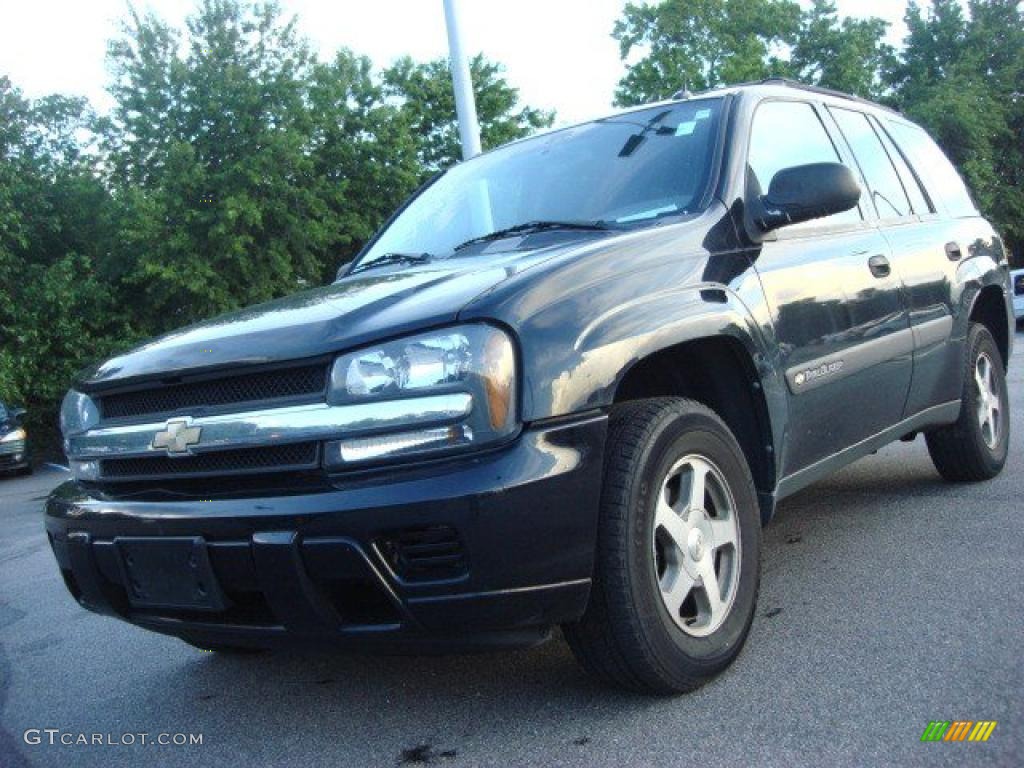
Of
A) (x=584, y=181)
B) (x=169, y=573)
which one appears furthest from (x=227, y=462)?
(x=584, y=181)

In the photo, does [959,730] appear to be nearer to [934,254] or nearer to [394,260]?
[394,260]

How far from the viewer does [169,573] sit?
265cm

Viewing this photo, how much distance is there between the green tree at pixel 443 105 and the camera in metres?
29.0

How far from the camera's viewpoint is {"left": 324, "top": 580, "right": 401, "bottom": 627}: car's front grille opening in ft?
8.19

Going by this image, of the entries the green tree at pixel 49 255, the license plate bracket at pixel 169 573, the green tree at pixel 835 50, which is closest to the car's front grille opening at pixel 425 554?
the license plate bracket at pixel 169 573

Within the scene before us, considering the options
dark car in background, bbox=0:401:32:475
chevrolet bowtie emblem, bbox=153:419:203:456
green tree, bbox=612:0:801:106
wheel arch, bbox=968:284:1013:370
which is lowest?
dark car in background, bbox=0:401:32:475

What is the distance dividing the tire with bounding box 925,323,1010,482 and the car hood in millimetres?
2747

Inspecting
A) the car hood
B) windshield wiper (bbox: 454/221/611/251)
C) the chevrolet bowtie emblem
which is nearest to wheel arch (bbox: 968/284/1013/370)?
windshield wiper (bbox: 454/221/611/251)

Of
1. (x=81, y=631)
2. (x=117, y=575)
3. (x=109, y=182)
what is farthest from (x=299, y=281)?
(x=117, y=575)

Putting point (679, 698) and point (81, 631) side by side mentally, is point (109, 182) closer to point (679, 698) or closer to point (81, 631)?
point (81, 631)

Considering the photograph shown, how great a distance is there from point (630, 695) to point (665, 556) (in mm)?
377

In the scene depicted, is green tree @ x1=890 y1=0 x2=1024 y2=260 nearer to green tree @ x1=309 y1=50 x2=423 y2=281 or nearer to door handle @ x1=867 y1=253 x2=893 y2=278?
green tree @ x1=309 y1=50 x2=423 y2=281

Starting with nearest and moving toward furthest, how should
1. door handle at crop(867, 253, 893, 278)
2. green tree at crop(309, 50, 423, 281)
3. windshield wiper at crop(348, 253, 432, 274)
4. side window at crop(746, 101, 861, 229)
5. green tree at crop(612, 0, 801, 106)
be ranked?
side window at crop(746, 101, 861, 229) → windshield wiper at crop(348, 253, 432, 274) → door handle at crop(867, 253, 893, 278) → green tree at crop(309, 50, 423, 281) → green tree at crop(612, 0, 801, 106)

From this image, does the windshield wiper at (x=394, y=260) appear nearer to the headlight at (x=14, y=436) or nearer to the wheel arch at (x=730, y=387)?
the wheel arch at (x=730, y=387)
